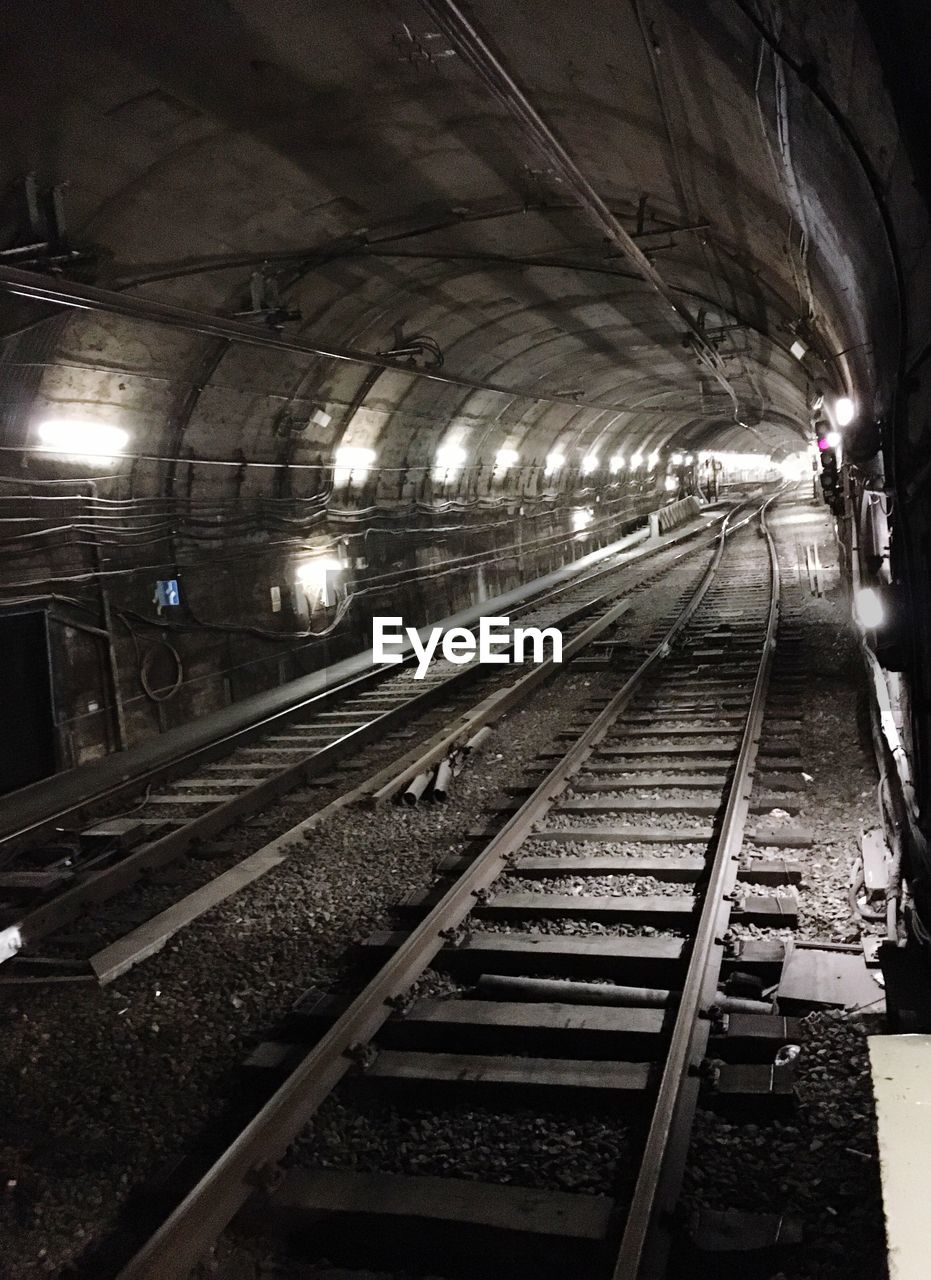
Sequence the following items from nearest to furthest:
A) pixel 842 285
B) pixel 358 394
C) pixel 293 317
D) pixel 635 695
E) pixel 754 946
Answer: pixel 754 946
pixel 842 285
pixel 293 317
pixel 635 695
pixel 358 394

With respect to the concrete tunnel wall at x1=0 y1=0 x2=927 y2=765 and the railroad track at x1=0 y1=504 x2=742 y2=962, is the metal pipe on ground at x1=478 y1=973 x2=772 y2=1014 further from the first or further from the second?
the concrete tunnel wall at x1=0 y1=0 x2=927 y2=765

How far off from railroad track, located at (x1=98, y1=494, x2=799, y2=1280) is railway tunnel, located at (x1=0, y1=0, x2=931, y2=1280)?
0.02 m

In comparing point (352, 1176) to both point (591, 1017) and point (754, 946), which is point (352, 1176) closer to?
point (591, 1017)

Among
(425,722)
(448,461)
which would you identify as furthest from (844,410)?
(448,461)

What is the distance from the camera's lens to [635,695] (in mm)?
10617

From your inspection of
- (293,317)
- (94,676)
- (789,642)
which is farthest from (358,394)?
(789,642)

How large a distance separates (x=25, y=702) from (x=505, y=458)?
44.6 ft

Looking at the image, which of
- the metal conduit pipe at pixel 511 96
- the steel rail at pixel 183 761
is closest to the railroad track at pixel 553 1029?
the steel rail at pixel 183 761

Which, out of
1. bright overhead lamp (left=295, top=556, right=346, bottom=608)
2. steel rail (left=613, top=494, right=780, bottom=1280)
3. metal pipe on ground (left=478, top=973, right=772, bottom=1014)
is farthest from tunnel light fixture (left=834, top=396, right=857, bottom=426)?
bright overhead lamp (left=295, top=556, right=346, bottom=608)

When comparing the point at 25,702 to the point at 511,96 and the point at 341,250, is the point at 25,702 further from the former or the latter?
the point at 511,96

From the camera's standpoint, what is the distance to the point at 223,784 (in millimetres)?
8320

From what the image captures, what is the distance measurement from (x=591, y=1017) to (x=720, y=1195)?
1084mm

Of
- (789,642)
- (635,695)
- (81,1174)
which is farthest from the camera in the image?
(789,642)

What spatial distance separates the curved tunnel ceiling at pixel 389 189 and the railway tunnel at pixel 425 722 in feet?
0.16
